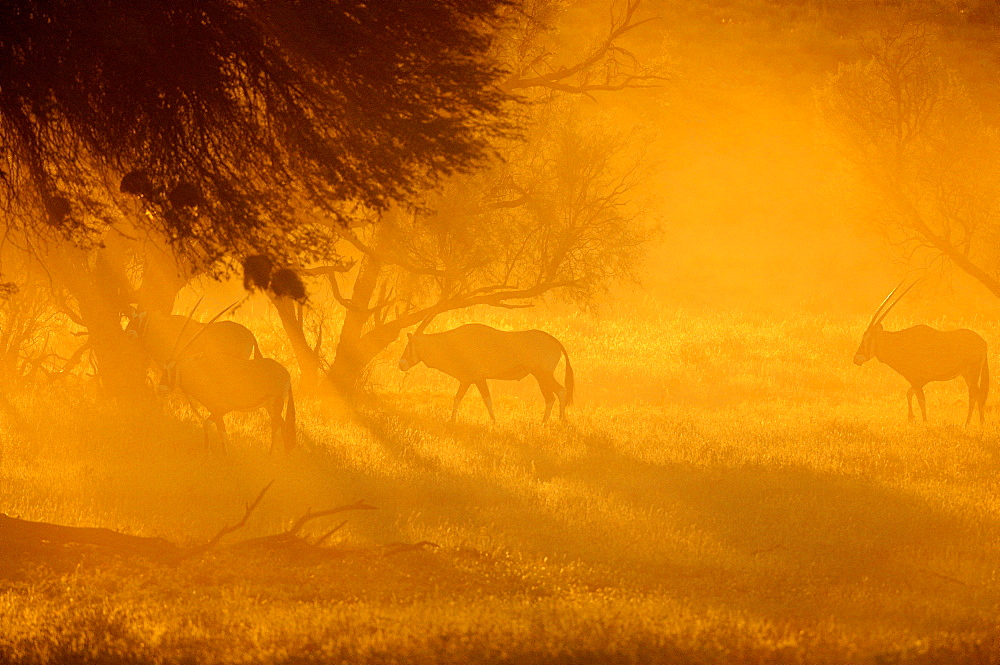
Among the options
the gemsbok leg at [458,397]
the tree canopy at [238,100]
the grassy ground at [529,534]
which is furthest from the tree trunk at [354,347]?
Result: the tree canopy at [238,100]

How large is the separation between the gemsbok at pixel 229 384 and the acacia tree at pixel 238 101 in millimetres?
5821

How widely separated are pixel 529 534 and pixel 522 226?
9502mm

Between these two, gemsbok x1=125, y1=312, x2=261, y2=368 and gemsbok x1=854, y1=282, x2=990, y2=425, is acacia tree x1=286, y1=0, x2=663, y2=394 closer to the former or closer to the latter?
gemsbok x1=125, y1=312, x2=261, y2=368

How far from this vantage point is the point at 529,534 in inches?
420

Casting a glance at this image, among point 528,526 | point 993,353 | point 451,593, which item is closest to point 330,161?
point 451,593

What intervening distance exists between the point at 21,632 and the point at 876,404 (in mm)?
17122


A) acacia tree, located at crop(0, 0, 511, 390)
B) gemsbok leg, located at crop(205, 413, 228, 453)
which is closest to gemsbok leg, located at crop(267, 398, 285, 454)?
gemsbok leg, located at crop(205, 413, 228, 453)

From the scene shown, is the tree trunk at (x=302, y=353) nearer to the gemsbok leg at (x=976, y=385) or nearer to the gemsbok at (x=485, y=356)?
the gemsbok at (x=485, y=356)

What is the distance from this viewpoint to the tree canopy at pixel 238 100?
7059 mm

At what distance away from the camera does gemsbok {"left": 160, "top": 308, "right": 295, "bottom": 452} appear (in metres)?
14.1

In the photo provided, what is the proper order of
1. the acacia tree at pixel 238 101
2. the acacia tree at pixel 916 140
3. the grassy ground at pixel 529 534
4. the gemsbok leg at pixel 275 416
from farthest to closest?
the acacia tree at pixel 916 140, the gemsbok leg at pixel 275 416, the grassy ground at pixel 529 534, the acacia tree at pixel 238 101

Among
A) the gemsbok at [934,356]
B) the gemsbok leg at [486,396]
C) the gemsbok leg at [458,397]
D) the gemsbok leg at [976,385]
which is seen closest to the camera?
the gemsbok leg at [458,397]

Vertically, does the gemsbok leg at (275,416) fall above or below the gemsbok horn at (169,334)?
below

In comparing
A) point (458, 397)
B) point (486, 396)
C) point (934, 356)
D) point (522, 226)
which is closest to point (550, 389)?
point (486, 396)
